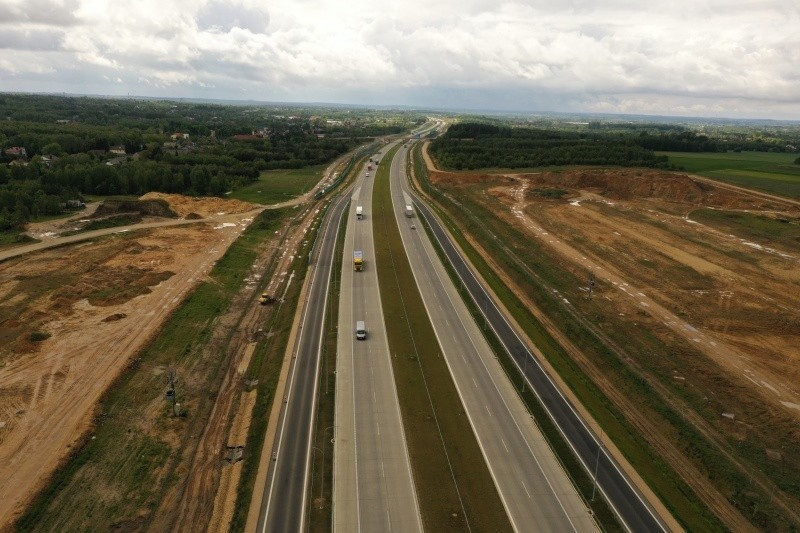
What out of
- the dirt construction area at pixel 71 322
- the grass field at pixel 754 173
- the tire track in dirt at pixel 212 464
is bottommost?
the tire track in dirt at pixel 212 464

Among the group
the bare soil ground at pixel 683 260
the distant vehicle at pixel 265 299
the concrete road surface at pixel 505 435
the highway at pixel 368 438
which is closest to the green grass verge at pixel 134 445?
the distant vehicle at pixel 265 299

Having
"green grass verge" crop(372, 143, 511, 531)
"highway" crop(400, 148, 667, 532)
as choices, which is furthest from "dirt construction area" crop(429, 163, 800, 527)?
"green grass verge" crop(372, 143, 511, 531)

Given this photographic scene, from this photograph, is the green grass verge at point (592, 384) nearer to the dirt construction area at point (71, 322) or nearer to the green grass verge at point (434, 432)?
the green grass verge at point (434, 432)

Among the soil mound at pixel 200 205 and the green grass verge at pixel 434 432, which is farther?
the soil mound at pixel 200 205

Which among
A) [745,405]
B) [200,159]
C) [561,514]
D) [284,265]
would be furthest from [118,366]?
[200,159]

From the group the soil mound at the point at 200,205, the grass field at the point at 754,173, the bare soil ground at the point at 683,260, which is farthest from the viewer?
the grass field at the point at 754,173

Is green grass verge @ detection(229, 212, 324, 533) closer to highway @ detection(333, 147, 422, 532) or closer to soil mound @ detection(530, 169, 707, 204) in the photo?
highway @ detection(333, 147, 422, 532)

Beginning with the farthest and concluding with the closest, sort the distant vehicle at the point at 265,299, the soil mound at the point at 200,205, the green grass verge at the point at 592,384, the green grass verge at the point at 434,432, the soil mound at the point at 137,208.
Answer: the soil mound at the point at 200,205 → the soil mound at the point at 137,208 → the distant vehicle at the point at 265,299 → the green grass verge at the point at 592,384 → the green grass verge at the point at 434,432
